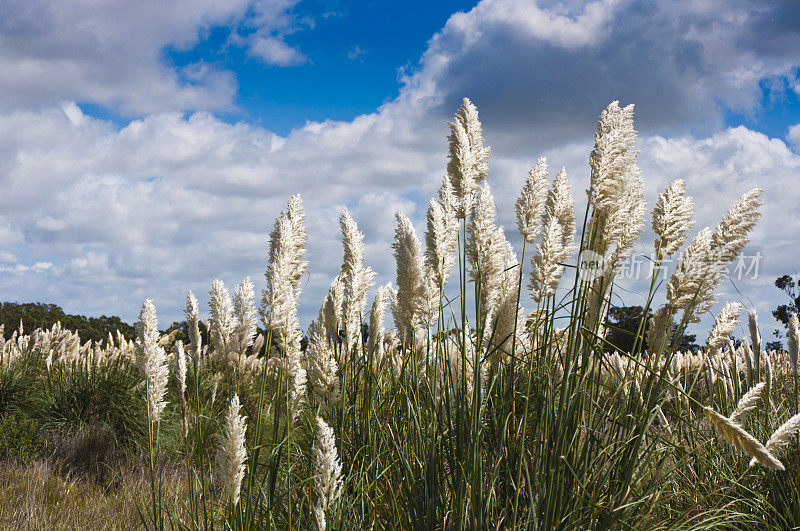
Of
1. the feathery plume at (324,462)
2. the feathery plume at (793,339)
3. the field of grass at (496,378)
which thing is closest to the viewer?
the feathery plume at (324,462)

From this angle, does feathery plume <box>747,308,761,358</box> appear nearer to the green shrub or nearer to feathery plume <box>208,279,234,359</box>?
feathery plume <box>208,279,234,359</box>

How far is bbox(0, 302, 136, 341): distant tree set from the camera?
24.0m

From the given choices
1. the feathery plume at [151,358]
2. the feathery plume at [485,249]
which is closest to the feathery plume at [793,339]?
the feathery plume at [485,249]

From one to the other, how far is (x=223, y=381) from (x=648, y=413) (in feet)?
23.9

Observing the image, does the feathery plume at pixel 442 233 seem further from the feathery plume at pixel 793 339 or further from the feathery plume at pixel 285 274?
the feathery plume at pixel 793 339

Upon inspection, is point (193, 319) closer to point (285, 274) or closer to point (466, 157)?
point (285, 274)

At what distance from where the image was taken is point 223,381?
893 centimetres

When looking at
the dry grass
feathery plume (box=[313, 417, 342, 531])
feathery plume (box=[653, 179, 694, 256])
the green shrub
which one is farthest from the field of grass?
the green shrub

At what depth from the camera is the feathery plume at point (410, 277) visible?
3375mm

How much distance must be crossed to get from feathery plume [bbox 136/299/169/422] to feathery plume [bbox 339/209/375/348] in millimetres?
1069

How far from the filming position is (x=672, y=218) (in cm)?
304

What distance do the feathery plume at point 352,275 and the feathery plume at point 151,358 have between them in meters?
1.07

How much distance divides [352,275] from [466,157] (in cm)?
94

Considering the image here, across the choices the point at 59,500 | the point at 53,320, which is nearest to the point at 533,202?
the point at 59,500
